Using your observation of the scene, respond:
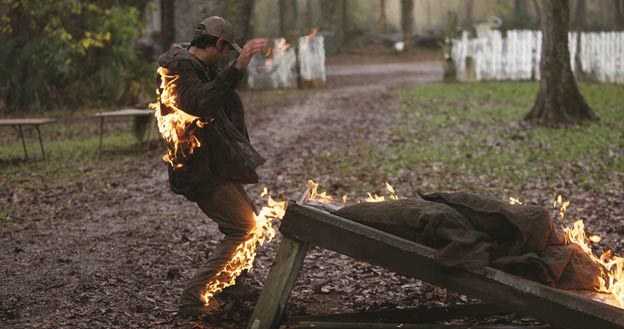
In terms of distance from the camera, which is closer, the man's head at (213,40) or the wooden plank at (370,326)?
the wooden plank at (370,326)

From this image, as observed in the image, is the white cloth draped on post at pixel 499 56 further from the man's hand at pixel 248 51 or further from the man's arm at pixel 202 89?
the man's hand at pixel 248 51

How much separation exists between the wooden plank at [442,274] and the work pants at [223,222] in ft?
3.49

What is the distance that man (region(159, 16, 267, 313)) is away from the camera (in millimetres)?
6102

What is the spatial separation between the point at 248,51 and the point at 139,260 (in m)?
3.30

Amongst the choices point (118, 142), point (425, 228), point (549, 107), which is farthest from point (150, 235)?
point (549, 107)

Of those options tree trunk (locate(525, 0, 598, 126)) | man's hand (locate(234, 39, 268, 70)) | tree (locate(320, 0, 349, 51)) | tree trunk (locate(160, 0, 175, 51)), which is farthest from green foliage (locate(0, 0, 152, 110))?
tree (locate(320, 0, 349, 51))

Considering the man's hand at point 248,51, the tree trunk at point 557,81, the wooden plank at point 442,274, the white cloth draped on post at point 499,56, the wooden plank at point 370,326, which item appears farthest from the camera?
the white cloth draped on post at point 499,56

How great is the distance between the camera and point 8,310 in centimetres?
669

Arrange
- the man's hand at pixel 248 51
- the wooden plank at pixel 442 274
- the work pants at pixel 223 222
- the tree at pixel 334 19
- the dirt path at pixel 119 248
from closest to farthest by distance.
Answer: the wooden plank at pixel 442 274
the man's hand at pixel 248 51
the work pants at pixel 223 222
the dirt path at pixel 119 248
the tree at pixel 334 19

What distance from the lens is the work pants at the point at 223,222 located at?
6.28 metres

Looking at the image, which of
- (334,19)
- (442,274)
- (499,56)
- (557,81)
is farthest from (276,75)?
(442,274)

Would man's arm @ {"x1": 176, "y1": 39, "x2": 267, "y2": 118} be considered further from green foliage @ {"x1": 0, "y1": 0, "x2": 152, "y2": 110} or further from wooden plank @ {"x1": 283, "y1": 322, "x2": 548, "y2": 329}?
green foliage @ {"x1": 0, "y1": 0, "x2": 152, "y2": 110}

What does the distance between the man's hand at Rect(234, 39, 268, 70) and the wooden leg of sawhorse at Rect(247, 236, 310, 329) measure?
48.7 inches

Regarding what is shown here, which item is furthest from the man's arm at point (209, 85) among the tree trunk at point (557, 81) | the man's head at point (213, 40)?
A: the tree trunk at point (557, 81)
